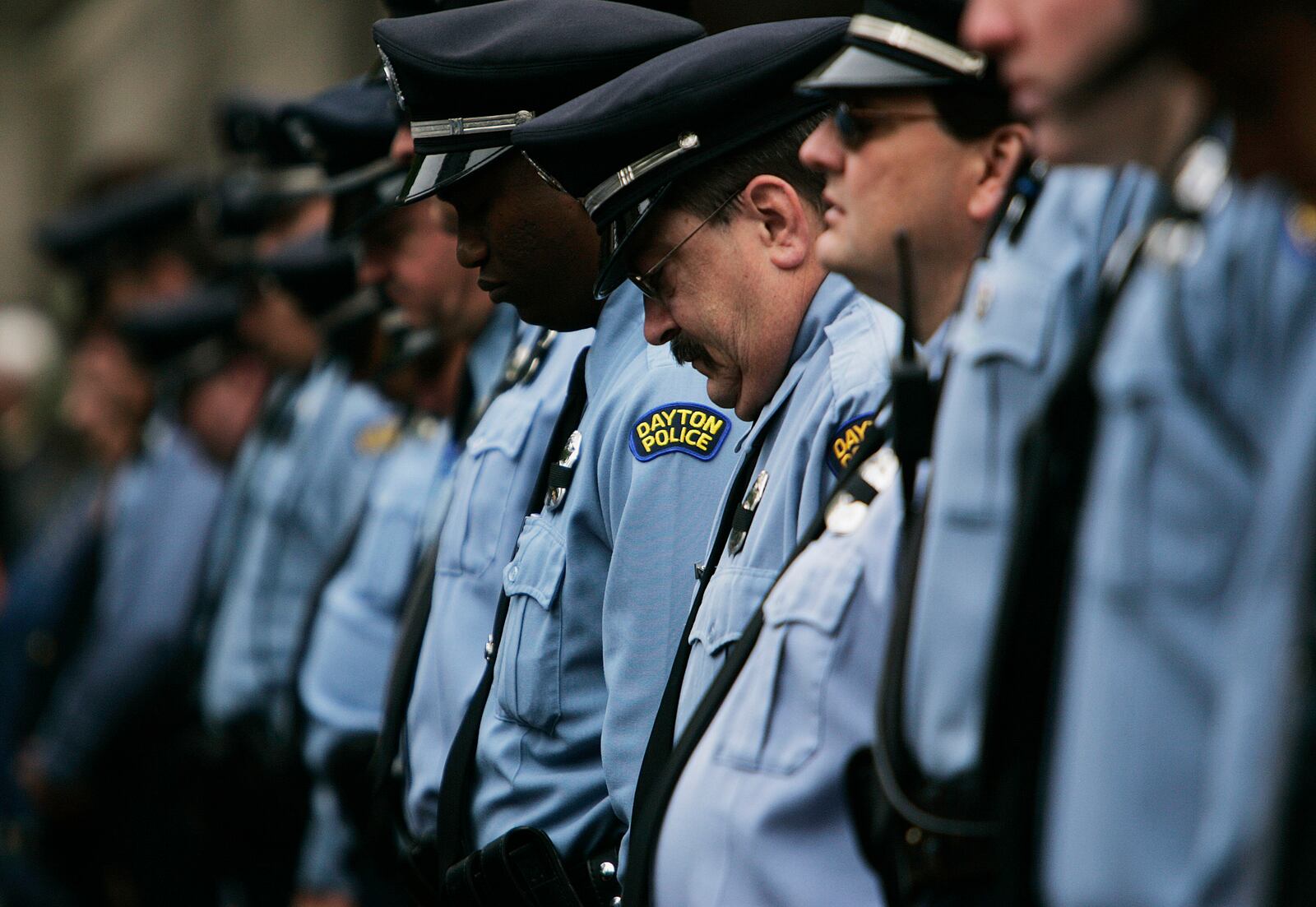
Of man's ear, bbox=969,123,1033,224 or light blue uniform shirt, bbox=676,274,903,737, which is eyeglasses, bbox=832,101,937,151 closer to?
man's ear, bbox=969,123,1033,224

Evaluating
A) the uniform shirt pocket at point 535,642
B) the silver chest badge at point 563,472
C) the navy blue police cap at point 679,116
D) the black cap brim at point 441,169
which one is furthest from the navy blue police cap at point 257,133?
the navy blue police cap at point 679,116

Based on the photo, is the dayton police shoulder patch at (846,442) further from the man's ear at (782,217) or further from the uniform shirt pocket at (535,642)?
the uniform shirt pocket at (535,642)

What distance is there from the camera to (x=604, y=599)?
303 cm

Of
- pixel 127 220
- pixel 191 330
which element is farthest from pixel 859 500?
pixel 127 220

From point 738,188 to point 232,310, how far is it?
15.5ft

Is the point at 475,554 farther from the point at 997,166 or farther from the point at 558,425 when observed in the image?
the point at 997,166

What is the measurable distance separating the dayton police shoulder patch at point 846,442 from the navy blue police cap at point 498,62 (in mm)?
1011

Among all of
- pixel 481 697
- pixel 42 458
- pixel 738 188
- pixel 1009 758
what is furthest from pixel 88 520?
pixel 1009 758

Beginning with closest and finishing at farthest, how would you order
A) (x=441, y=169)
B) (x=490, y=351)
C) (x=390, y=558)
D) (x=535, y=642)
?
(x=535, y=642) → (x=441, y=169) → (x=490, y=351) → (x=390, y=558)

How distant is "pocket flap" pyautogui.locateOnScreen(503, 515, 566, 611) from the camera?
3.13 meters

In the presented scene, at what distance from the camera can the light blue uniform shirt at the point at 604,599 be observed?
2.87m

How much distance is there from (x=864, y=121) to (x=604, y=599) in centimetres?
117

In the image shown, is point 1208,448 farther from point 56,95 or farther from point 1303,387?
point 56,95

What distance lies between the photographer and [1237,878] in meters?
1.37
